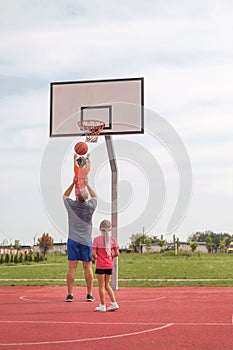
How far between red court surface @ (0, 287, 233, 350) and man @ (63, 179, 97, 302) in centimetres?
68

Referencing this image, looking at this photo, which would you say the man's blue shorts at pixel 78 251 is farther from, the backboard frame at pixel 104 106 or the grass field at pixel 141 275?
the grass field at pixel 141 275

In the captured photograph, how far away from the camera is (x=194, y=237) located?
65.0 metres

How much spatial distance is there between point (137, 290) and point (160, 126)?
361cm

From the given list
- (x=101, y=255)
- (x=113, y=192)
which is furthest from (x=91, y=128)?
(x=101, y=255)

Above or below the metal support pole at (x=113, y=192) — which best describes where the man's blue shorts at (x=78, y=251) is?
below

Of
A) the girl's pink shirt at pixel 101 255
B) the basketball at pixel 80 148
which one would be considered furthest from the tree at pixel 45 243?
the girl's pink shirt at pixel 101 255

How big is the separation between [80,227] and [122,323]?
108 inches

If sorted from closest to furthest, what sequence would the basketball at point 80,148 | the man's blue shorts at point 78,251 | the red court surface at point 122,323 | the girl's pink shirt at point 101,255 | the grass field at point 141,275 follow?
the red court surface at point 122,323 → the girl's pink shirt at point 101,255 → the man's blue shorts at point 78,251 → the basketball at point 80,148 → the grass field at point 141,275

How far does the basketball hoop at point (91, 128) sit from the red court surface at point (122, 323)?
11.1 ft

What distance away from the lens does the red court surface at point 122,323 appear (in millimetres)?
6246

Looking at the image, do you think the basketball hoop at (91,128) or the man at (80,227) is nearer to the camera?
the man at (80,227)

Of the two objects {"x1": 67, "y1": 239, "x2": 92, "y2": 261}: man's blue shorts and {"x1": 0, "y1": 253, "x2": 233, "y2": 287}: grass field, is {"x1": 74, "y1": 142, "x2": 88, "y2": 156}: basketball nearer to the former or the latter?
{"x1": 67, "y1": 239, "x2": 92, "y2": 261}: man's blue shorts

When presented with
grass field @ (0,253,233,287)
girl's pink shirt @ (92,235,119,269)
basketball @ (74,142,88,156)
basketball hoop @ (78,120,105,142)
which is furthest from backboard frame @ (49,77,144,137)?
girl's pink shirt @ (92,235,119,269)

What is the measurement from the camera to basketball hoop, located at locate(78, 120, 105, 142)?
13.2 m
